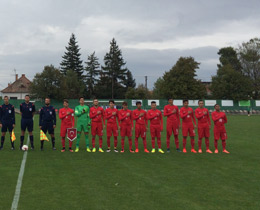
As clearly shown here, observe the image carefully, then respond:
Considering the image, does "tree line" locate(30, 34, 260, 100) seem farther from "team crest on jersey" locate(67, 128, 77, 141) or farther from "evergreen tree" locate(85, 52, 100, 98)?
"team crest on jersey" locate(67, 128, 77, 141)

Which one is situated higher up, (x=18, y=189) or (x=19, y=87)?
(x=19, y=87)

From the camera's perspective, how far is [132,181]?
6766mm

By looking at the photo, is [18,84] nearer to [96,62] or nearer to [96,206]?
[96,62]

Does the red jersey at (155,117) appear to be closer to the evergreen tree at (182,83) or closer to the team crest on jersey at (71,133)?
the team crest on jersey at (71,133)

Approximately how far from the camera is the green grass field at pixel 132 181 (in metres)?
5.31

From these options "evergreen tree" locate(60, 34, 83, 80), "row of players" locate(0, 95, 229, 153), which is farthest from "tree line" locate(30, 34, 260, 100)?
"row of players" locate(0, 95, 229, 153)

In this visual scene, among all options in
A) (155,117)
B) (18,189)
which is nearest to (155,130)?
(155,117)

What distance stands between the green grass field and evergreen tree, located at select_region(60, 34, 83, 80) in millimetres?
68291

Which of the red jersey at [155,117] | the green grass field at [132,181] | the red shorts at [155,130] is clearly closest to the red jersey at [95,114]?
the green grass field at [132,181]

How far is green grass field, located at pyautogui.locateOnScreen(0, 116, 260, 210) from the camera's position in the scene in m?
5.31

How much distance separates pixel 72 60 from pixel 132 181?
72.8m

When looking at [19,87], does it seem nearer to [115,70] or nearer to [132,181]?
[115,70]

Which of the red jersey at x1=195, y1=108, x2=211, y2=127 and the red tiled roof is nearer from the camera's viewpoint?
the red jersey at x1=195, y1=108, x2=211, y2=127

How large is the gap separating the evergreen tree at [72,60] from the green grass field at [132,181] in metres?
68.3
